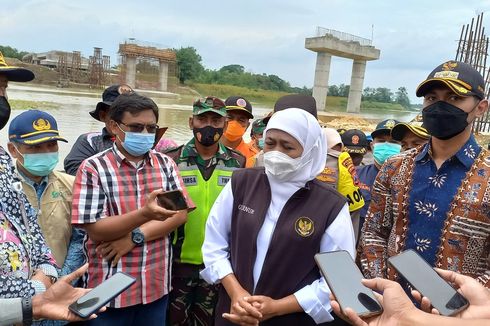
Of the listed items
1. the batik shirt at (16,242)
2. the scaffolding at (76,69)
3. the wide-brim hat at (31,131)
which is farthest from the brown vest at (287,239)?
the scaffolding at (76,69)

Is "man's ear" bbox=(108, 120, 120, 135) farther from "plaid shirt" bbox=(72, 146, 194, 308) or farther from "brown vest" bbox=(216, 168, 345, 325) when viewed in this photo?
"brown vest" bbox=(216, 168, 345, 325)

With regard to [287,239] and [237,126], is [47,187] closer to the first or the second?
[287,239]

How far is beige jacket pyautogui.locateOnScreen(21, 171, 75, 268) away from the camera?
2.23 meters

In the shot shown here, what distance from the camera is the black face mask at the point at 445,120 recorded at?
6.06 feet

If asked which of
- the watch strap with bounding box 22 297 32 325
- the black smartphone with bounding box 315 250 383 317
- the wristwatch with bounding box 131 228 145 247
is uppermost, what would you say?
the black smartphone with bounding box 315 250 383 317

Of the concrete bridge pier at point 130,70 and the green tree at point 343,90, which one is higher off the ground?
the green tree at point 343,90

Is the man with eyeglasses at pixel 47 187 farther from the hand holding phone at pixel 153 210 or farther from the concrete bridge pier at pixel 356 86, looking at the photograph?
the concrete bridge pier at pixel 356 86

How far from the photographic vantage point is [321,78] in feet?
108

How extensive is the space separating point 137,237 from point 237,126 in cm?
226

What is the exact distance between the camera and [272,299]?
180 centimetres

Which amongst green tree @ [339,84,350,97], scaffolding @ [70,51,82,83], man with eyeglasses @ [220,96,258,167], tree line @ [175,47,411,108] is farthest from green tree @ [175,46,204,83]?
man with eyeglasses @ [220,96,258,167]

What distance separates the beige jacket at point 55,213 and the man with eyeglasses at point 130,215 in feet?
0.56

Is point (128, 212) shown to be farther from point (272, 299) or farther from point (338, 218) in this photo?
point (338, 218)

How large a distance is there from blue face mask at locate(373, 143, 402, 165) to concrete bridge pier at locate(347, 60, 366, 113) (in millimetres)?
33112
